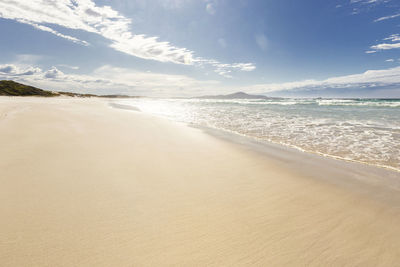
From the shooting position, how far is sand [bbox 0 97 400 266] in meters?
1.79

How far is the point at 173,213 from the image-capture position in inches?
95.1

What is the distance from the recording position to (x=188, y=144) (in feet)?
20.6

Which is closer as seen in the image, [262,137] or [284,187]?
[284,187]

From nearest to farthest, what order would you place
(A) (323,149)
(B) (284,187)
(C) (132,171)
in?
(B) (284,187), (C) (132,171), (A) (323,149)

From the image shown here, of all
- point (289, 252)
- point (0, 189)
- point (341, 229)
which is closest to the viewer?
point (289, 252)

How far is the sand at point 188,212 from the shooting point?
179 centimetres

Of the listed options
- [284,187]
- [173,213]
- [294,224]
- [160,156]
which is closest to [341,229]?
[294,224]

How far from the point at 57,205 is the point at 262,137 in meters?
7.25

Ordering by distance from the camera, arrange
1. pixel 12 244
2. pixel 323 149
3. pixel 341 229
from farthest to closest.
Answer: pixel 323 149, pixel 341 229, pixel 12 244

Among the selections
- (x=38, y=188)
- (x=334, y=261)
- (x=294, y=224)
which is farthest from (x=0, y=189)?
(x=334, y=261)

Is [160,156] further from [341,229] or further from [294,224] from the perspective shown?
[341,229]

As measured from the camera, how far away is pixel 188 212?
2459mm

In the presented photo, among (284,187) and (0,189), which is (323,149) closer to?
(284,187)

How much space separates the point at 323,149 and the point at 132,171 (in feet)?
18.8
